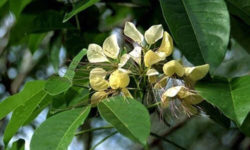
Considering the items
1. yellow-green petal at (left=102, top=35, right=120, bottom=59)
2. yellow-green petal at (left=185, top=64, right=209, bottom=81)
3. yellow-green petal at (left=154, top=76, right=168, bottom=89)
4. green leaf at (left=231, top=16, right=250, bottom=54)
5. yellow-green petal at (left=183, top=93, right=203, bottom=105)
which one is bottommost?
green leaf at (left=231, top=16, right=250, bottom=54)

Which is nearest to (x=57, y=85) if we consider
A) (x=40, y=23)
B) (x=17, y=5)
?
(x=17, y=5)

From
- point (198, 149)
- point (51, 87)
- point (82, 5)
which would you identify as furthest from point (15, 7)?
point (198, 149)

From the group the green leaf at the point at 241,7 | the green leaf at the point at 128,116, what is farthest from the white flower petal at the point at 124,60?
the green leaf at the point at 241,7

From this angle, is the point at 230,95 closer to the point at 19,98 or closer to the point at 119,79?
the point at 119,79

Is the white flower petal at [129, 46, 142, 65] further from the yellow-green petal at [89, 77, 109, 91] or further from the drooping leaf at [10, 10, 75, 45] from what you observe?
the drooping leaf at [10, 10, 75, 45]

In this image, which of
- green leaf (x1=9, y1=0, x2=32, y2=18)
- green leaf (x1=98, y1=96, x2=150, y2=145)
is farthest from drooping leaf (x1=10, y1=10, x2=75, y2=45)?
green leaf (x1=98, y1=96, x2=150, y2=145)
